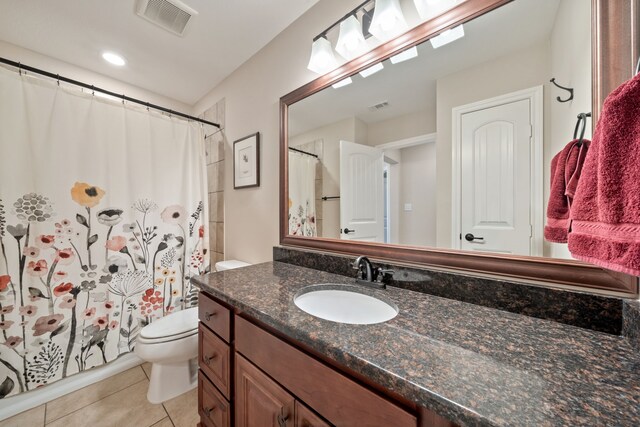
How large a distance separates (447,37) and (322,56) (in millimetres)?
624

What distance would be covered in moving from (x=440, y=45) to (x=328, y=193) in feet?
2.72

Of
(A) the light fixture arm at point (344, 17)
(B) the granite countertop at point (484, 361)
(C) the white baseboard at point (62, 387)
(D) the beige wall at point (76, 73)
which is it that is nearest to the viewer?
(B) the granite countertop at point (484, 361)

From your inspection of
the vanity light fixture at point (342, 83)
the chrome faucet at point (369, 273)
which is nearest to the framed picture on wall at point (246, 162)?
the vanity light fixture at point (342, 83)

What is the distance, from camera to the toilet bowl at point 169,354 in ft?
4.48

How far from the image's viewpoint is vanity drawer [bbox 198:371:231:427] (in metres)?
0.98

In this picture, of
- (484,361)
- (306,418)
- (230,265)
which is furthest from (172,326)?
(484,361)

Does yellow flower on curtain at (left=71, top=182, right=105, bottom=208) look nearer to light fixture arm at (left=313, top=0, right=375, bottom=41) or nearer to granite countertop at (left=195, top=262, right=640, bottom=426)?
granite countertop at (left=195, top=262, right=640, bottom=426)

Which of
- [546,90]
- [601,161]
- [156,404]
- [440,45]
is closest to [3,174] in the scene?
[156,404]

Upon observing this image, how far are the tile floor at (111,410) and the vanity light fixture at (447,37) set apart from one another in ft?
7.38

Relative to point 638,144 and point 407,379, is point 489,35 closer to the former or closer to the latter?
point 638,144

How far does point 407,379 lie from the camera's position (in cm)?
44

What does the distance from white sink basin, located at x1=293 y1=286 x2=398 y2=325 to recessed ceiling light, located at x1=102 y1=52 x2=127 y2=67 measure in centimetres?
235

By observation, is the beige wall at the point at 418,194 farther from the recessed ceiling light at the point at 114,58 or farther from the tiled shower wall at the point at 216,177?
the recessed ceiling light at the point at 114,58

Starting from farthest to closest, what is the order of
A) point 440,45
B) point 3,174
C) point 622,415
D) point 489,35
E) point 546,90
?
point 3,174 < point 440,45 < point 489,35 < point 546,90 < point 622,415
